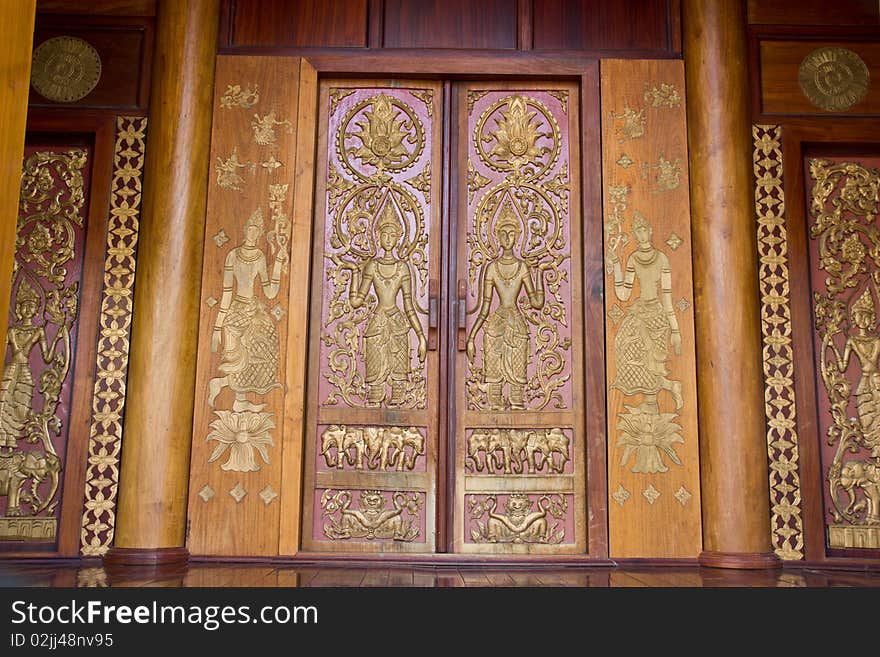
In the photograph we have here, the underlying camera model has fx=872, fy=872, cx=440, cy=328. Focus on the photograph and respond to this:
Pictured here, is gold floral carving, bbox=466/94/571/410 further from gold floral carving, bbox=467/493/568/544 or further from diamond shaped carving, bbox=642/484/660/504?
diamond shaped carving, bbox=642/484/660/504

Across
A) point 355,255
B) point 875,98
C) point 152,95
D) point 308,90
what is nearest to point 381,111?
point 308,90

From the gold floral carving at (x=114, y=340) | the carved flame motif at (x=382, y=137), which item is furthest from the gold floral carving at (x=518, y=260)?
the gold floral carving at (x=114, y=340)

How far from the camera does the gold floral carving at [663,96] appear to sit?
13.1ft

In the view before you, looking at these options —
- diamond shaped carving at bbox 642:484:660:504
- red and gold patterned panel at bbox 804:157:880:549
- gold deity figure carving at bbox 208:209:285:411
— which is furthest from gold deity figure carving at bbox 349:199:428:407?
red and gold patterned panel at bbox 804:157:880:549

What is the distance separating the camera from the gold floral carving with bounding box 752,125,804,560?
3686mm

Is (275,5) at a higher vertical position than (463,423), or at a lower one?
higher

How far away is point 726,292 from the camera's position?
3.70 m

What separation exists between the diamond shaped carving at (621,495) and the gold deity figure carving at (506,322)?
1.74ft

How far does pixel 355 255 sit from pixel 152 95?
1.15 meters

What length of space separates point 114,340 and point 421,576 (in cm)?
169

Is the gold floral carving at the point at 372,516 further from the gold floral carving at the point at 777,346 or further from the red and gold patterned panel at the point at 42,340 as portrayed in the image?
the gold floral carving at the point at 777,346

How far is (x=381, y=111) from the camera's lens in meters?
4.07

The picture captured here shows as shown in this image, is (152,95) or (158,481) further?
(152,95)
